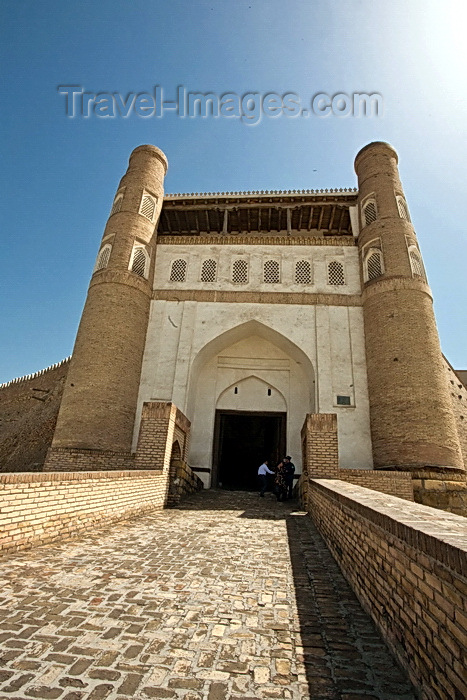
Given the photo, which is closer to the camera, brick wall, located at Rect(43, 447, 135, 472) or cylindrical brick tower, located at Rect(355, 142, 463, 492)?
cylindrical brick tower, located at Rect(355, 142, 463, 492)

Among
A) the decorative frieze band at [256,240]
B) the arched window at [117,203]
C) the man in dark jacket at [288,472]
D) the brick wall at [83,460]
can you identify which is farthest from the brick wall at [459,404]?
the arched window at [117,203]

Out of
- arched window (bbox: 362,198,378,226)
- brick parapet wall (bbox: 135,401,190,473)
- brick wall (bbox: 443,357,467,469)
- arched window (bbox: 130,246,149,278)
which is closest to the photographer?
brick parapet wall (bbox: 135,401,190,473)

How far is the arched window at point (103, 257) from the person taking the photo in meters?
11.5

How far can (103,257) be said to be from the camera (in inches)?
460

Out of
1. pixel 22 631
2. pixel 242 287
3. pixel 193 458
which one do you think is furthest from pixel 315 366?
pixel 22 631

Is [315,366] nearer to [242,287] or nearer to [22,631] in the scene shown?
[242,287]

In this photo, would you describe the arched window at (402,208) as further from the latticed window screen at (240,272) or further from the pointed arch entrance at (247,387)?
the pointed arch entrance at (247,387)

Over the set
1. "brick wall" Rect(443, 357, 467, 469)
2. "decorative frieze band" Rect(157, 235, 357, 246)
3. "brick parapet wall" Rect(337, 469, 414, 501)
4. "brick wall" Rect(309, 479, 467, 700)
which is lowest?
"brick wall" Rect(309, 479, 467, 700)

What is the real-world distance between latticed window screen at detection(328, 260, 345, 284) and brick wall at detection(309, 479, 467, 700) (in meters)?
9.97

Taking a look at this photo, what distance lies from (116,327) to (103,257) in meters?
2.47

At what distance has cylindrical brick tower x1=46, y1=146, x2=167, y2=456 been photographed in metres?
9.71

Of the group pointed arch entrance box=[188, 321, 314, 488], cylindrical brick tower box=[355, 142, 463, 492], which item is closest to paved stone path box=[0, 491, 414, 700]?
cylindrical brick tower box=[355, 142, 463, 492]

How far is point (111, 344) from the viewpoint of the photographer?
10414 mm

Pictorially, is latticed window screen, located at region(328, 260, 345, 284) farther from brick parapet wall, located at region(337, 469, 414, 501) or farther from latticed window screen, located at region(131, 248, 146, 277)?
brick parapet wall, located at region(337, 469, 414, 501)
